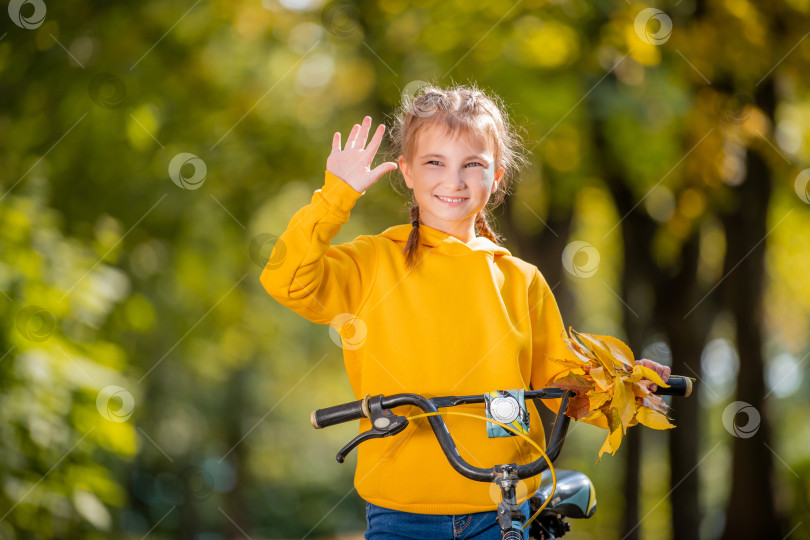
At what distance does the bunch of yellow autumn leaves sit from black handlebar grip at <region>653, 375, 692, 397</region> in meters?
0.03

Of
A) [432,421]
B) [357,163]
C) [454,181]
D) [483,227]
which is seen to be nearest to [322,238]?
[357,163]

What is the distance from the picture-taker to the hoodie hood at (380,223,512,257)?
2.85 m

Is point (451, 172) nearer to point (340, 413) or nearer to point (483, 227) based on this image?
point (483, 227)

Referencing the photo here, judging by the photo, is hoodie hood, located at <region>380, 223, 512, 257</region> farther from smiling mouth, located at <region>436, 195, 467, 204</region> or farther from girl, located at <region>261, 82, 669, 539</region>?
smiling mouth, located at <region>436, 195, 467, 204</region>

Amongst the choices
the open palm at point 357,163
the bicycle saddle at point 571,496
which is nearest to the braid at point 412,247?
the open palm at point 357,163

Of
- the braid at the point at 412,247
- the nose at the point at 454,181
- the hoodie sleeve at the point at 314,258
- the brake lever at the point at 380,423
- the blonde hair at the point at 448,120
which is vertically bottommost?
the brake lever at the point at 380,423

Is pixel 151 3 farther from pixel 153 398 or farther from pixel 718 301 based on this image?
pixel 153 398

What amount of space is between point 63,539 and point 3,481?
0.70 meters

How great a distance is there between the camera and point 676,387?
2510 mm

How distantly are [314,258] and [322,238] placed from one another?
6cm

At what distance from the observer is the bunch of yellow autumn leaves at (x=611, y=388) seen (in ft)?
7.80

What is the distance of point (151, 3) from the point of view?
7.59 m

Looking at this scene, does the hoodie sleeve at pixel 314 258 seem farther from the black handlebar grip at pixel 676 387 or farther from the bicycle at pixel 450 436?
the black handlebar grip at pixel 676 387

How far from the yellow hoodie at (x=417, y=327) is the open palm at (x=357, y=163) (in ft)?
0.10
